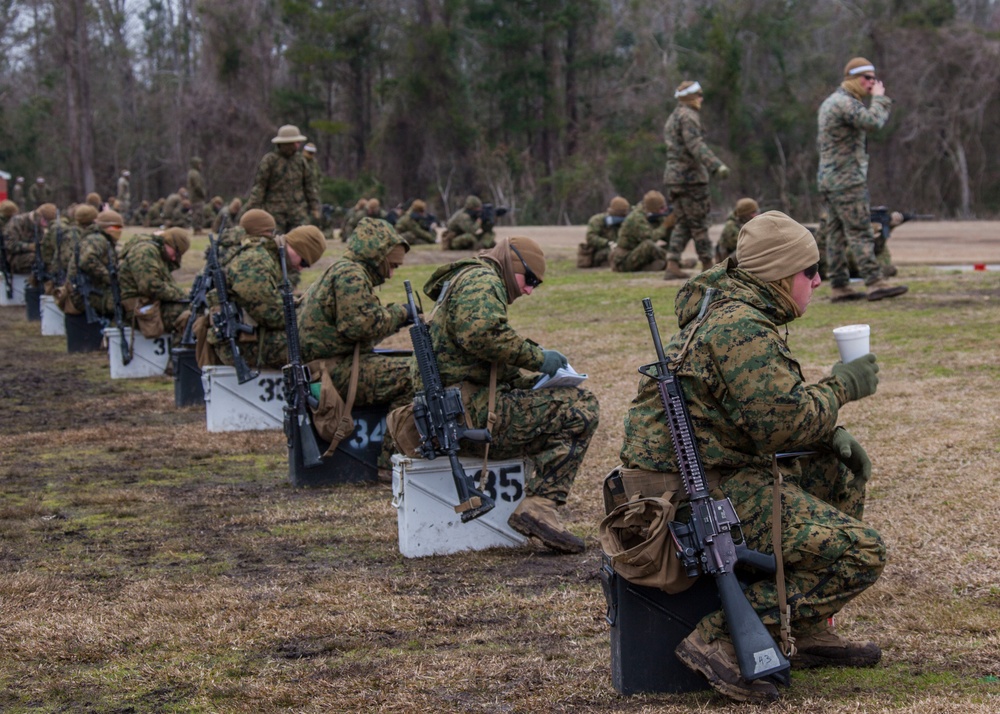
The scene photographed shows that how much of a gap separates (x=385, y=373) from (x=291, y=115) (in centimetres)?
4614

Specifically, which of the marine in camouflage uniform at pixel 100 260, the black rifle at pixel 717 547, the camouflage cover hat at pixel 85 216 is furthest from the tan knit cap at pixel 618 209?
the black rifle at pixel 717 547

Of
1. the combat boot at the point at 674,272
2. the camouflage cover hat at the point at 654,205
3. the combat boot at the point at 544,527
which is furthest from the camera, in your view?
the camouflage cover hat at the point at 654,205

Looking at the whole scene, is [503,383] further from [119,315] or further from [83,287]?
[83,287]

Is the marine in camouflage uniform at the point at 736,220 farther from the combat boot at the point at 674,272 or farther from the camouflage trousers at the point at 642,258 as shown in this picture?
the camouflage trousers at the point at 642,258

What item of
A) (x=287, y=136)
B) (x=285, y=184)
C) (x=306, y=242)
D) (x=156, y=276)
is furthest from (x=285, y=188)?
(x=306, y=242)

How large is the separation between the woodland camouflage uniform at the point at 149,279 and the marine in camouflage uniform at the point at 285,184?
10.3 ft

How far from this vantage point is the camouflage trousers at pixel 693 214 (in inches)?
607

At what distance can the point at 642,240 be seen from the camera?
17.7m

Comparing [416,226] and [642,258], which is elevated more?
[416,226]

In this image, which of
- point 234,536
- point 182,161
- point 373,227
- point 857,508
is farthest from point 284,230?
point 182,161

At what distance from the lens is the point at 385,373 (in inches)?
300

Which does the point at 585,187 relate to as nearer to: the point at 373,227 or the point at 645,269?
the point at 645,269

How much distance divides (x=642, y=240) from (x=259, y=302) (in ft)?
30.5

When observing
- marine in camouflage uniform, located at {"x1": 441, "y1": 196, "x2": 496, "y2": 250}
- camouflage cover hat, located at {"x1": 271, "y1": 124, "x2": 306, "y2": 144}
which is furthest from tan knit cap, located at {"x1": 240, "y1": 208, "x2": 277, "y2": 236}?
marine in camouflage uniform, located at {"x1": 441, "y1": 196, "x2": 496, "y2": 250}
